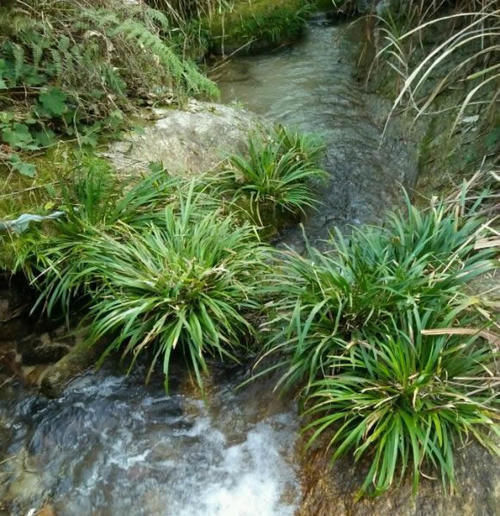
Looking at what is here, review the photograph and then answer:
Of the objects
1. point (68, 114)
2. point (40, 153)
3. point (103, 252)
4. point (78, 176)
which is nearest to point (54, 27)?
point (68, 114)

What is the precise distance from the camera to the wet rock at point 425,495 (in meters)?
1.87

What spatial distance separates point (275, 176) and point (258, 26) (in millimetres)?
3932

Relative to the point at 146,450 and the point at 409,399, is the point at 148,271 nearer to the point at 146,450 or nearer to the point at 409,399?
the point at 146,450

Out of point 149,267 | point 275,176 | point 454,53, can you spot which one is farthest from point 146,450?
point 454,53

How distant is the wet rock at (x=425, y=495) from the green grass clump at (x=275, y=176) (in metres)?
2.08

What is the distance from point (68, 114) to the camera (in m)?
3.44

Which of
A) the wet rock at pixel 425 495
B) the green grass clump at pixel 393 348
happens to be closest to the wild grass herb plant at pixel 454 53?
the green grass clump at pixel 393 348

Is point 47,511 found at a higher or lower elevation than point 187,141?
lower

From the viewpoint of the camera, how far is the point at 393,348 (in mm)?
2145

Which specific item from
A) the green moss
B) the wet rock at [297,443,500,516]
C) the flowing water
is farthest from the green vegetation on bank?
the green moss

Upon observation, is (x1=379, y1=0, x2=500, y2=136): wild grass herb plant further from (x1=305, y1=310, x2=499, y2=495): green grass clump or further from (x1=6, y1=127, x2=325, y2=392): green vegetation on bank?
(x1=305, y1=310, x2=499, y2=495): green grass clump

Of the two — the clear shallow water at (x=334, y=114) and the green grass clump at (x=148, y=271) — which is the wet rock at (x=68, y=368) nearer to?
the green grass clump at (x=148, y=271)

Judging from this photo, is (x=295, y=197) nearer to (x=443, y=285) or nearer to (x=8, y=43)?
(x=443, y=285)

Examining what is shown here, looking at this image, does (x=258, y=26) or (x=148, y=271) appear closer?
(x=148, y=271)
